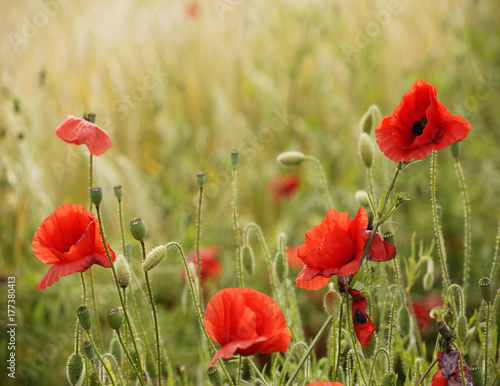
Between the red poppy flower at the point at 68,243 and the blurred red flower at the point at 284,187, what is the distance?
1316 mm

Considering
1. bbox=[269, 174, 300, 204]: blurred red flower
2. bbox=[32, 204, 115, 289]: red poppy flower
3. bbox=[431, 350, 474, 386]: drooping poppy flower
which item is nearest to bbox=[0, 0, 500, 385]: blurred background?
bbox=[269, 174, 300, 204]: blurred red flower

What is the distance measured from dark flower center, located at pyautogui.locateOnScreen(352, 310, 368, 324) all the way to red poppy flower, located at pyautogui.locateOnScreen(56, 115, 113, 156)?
14.1 inches

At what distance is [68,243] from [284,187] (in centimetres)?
133

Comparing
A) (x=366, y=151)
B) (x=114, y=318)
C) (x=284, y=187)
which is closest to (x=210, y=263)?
(x=284, y=187)

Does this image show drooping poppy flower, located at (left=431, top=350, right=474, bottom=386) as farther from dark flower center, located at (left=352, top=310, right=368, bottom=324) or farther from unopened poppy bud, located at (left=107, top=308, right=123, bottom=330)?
unopened poppy bud, located at (left=107, top=308, right=123, bottom=330)

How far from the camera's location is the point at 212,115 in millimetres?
2498

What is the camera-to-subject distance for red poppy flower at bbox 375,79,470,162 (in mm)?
658

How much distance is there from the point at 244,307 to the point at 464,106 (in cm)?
185

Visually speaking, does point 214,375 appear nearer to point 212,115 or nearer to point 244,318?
point 244,318

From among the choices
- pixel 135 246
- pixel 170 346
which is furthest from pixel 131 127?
pixel 170 346

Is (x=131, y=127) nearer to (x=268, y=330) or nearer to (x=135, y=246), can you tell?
(x=135, y=246)

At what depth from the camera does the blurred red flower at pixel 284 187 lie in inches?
78.2

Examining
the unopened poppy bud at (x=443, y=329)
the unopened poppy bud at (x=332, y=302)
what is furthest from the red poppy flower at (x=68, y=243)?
the unopened poppy bud at (x=443, y=329)

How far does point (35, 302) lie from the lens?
5.25 ft
